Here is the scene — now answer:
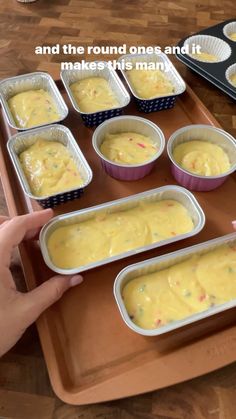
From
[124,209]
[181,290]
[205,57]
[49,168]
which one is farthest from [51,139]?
[205,57]

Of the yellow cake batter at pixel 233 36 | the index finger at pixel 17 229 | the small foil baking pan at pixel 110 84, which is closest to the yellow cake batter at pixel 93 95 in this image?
the small foil baking pan at pixel 110 84

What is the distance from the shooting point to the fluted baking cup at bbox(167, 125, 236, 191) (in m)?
1.14

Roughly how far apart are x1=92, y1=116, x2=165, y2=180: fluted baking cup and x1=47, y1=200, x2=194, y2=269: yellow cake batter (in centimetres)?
12

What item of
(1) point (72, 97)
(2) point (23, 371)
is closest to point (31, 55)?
(1) point (72, 97)

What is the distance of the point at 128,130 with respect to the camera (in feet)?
4.27

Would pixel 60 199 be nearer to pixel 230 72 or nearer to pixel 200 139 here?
pixel 200 139

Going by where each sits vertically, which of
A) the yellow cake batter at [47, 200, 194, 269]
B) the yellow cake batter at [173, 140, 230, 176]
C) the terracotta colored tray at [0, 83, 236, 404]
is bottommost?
the terracotta colored tray at [0, 83, 236, 404]

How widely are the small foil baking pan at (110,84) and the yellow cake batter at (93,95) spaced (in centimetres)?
1

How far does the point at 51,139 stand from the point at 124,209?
1.13ft

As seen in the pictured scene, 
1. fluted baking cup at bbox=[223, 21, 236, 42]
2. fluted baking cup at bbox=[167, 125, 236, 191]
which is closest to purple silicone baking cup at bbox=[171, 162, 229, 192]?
fluted baking cup at bbox=[167, 125, 236, 191]

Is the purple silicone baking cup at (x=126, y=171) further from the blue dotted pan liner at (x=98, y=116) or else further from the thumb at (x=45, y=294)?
the thumb at (x=45, y=294)

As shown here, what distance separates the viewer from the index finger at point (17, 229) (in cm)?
89

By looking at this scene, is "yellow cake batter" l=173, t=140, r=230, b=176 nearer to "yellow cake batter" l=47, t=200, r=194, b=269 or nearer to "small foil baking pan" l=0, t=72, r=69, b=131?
"yellow cake batter" l=47, t=200, r=194, b=269

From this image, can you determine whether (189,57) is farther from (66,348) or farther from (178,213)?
(66,348)
